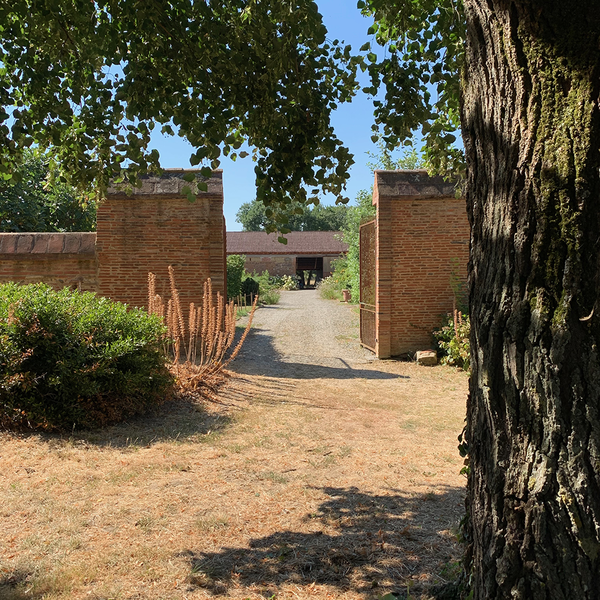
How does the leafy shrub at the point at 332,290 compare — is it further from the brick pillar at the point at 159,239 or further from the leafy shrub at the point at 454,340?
the brick pillar at the point at 159,239

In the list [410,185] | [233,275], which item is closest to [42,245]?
[410,185]

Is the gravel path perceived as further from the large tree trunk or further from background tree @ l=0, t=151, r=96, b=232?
the large tree trunk

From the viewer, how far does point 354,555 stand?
3.21 m

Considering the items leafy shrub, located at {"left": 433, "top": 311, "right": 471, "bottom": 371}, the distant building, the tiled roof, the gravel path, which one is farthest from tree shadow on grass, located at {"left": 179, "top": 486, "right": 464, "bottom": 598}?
the tiled roof

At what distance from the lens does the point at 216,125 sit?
3.12 m

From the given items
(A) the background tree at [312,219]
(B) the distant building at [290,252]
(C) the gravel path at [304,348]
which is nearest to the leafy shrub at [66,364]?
(C) the gravel path at [304,348]

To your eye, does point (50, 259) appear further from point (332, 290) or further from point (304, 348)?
point (332, 290)

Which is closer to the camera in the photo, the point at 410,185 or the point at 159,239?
the point at 159,239

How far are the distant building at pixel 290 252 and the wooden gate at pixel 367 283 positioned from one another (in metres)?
28.1

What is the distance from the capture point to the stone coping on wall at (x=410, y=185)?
10.2 meters

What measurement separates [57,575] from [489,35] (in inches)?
134

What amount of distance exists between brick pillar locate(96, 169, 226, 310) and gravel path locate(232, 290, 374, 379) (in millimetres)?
1970

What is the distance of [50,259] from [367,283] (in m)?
6.47

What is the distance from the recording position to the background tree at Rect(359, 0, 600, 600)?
1.74 metres
